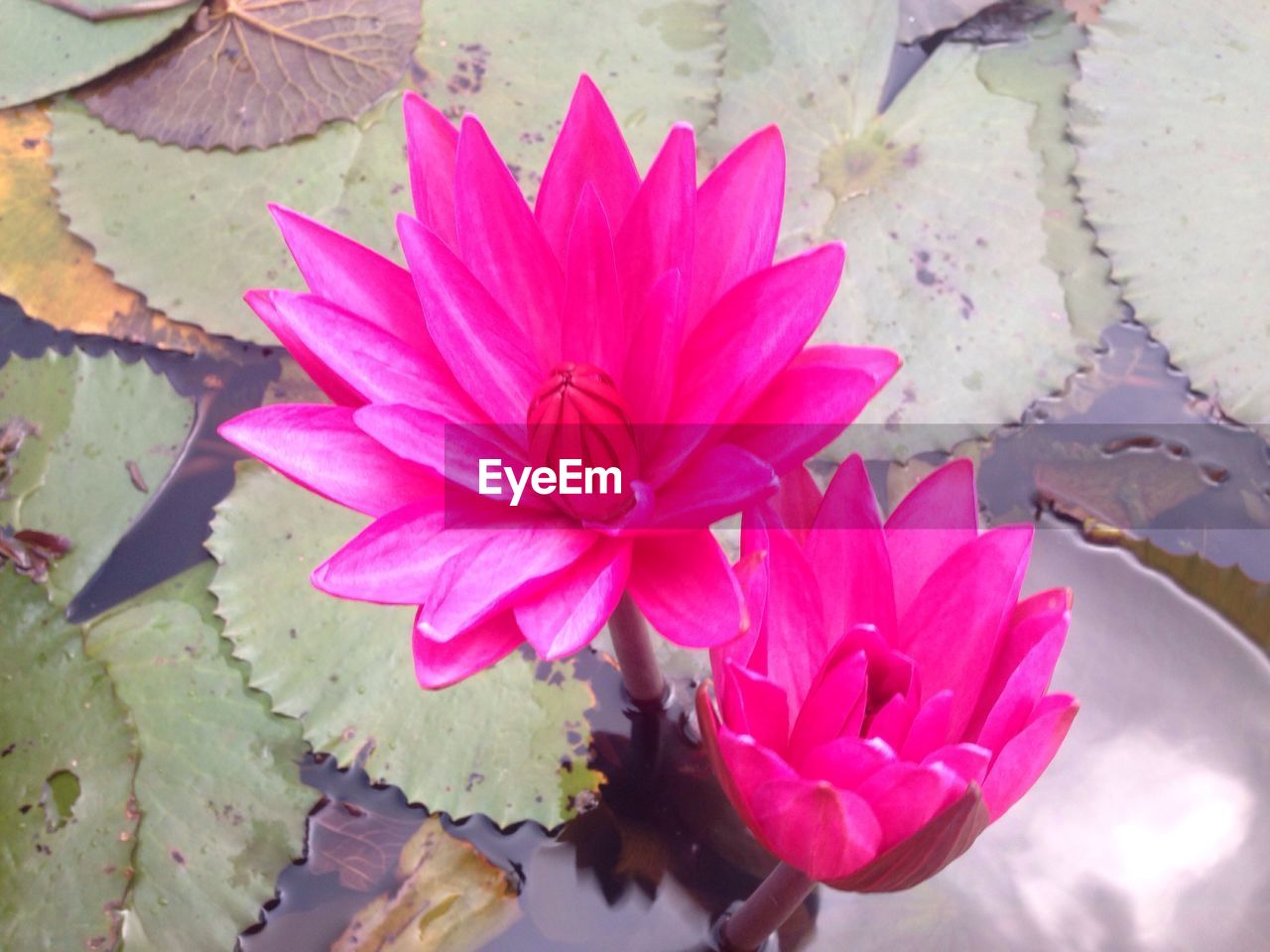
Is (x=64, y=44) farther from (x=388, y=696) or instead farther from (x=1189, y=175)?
(x=1189, y=175)

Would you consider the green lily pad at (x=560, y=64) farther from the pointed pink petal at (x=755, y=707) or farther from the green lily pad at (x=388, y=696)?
the pointed pink petal at (x=755, y=707)

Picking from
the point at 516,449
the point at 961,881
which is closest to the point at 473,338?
the point at 516,449

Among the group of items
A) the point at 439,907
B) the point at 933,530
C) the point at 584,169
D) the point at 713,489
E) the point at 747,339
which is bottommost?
the point at 439,907

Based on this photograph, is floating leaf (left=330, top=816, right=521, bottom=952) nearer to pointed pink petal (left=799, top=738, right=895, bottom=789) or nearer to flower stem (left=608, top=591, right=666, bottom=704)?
flower stem (left=608, top=591, right=666, bottom=704)

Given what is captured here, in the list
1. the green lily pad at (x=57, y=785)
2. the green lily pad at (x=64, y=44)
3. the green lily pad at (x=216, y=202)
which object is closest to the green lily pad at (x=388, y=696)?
the green lily pad at (x=57, y=785)

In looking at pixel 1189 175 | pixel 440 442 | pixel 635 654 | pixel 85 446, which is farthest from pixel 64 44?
pixel 1189 175

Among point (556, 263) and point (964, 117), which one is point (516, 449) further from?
point (964, 117)
